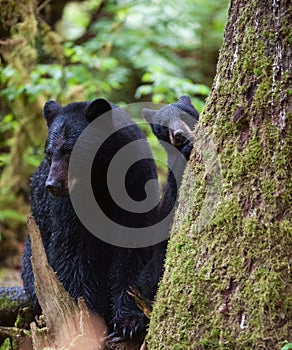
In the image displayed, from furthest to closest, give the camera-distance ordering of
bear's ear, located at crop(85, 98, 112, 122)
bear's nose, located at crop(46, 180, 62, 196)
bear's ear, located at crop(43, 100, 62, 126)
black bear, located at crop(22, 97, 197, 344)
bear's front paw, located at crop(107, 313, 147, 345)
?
bear's ear, located at crop(43, 100, 62, 126), bear's ear, located at crop(85, 98, 112, 122), black bear, located at crop(22, 97, 197, 344), bear's nose, located at crop(46, 180, 62, 196), bear's front paw, located at crop(107, 313, 147, 345)

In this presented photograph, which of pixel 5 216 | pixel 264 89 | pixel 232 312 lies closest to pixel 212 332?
pixel 232 312

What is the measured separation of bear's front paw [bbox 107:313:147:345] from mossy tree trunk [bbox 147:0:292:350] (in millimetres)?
891

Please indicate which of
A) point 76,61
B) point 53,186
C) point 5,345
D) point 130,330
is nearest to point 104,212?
point 53,186

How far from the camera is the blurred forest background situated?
755 cm

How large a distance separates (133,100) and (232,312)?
10812mm

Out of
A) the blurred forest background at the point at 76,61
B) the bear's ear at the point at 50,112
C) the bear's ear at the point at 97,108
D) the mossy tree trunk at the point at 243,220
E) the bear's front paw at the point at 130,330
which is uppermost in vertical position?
the blurred forest background at the point at 76,61

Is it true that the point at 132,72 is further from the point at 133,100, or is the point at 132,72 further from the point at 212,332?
the point at 212,332

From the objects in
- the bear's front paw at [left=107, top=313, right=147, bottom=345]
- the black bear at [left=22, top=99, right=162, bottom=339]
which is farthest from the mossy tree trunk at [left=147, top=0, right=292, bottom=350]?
the black bear at [left=22, top=99, right=162, bottom=339]

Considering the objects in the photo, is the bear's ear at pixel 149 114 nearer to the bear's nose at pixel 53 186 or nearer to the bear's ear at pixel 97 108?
the bear's ear at pixel 97 108

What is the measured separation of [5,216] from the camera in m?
9.62

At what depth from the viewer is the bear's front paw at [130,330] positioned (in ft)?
14.1

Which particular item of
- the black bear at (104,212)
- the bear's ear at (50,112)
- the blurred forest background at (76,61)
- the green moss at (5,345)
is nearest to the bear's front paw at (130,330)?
the black bear at (104,212)

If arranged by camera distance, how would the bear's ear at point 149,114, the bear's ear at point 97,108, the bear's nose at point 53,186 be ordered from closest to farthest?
the bear's nose at point 53,186, the bear's ear at point 97,108, the bear's ear at point 149,114

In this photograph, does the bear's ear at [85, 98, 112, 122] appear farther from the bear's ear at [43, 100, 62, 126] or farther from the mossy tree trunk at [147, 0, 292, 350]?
the mossy tree trunk at [147, 0, 292, 350]
